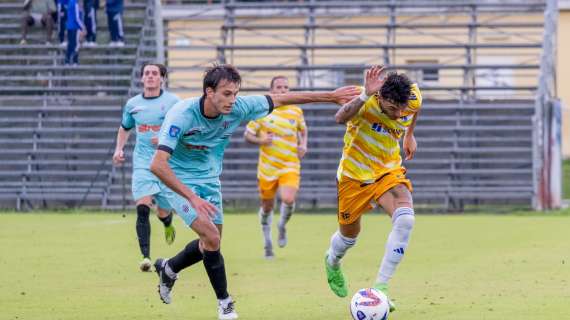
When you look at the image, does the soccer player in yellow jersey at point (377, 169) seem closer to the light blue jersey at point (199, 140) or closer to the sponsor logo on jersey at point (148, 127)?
the light blue jersey at point (199, 140)

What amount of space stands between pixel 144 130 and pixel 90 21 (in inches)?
544

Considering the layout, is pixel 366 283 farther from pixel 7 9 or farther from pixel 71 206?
pixel 7 9

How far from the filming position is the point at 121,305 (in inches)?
396

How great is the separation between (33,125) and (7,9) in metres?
4.57

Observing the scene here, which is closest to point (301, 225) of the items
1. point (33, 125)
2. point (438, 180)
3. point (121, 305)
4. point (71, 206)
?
point (438, 180)

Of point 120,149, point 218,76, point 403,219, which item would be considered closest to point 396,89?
point 403,219

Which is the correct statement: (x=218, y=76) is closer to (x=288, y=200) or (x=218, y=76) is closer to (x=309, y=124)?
(x=288, y=200)

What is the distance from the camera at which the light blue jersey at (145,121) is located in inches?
531

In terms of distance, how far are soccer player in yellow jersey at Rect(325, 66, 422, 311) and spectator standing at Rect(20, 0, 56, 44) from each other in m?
18.3

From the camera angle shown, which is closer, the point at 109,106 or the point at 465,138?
the point at 465,138

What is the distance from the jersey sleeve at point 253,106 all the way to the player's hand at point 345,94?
527 mm

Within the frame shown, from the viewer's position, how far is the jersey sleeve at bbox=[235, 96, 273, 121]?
30.1 ft

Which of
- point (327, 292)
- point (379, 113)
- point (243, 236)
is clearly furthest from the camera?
point (243, 236)

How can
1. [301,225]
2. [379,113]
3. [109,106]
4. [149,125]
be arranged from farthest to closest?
[109,106] < [301,225] < [149,125] < [379,113]
